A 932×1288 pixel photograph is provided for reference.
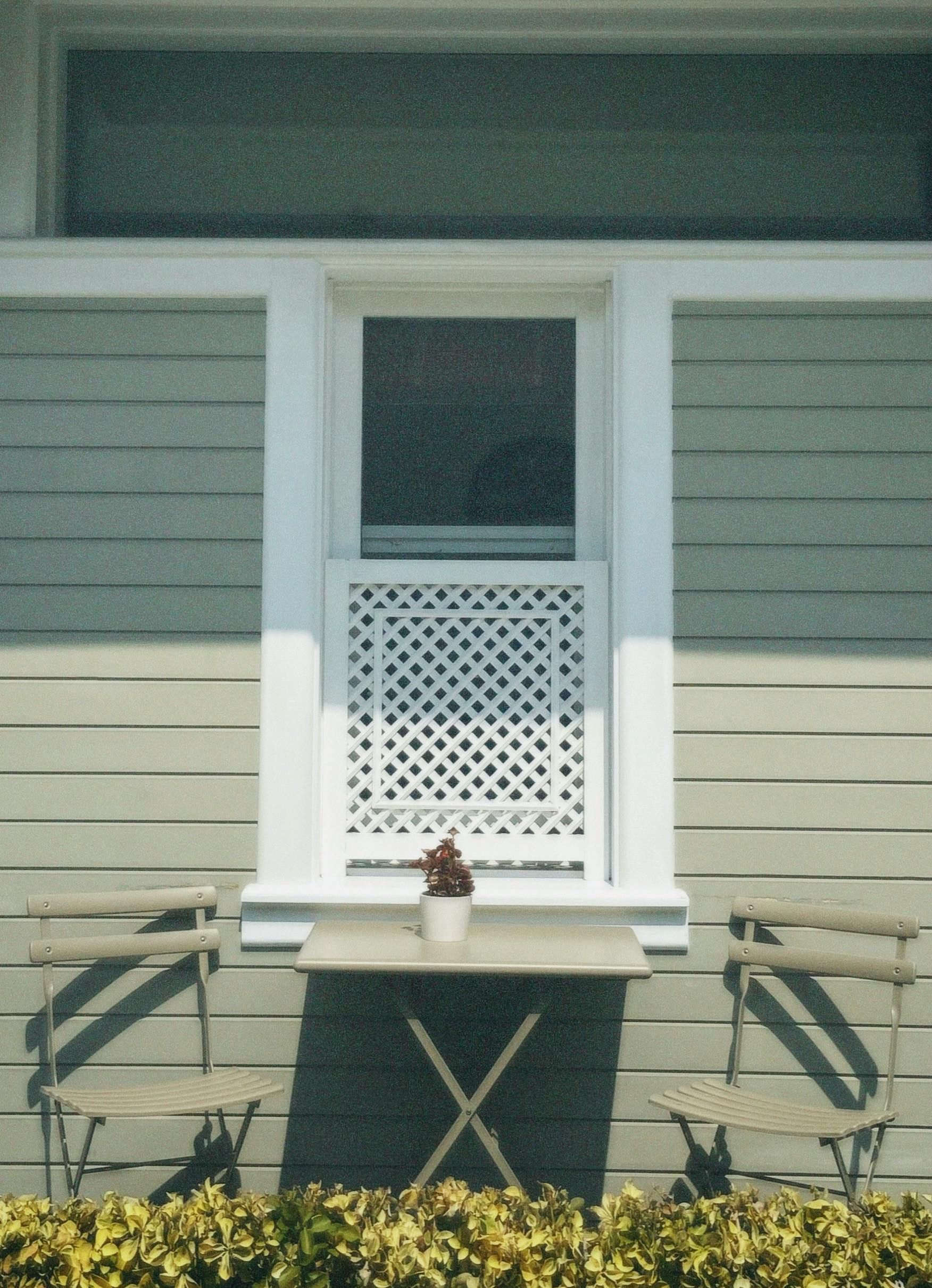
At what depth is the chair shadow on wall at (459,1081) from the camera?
331 cm

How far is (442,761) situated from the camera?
3.47 m

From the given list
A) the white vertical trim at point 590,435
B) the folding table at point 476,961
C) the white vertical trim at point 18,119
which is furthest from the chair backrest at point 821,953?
the white vertical trim at point 18,119

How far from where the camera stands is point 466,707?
137 inches

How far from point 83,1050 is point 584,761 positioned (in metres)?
1.63

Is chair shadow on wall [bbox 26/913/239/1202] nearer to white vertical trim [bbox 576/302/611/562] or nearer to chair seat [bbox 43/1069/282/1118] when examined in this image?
chair seat [bbox 43/1069/282/1118]

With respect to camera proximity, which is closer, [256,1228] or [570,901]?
[256,1228]

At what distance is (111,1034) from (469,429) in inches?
79.5

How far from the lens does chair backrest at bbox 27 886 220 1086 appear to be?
10.7 feet

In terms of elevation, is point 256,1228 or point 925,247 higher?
point 925,247

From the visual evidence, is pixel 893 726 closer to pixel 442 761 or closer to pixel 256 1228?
pixel 442 761

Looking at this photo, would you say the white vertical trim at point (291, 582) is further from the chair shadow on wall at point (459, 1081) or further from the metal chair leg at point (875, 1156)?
the metal chair leg at point (875, 1156)

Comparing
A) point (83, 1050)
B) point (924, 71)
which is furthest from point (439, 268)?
point (83, 1050)

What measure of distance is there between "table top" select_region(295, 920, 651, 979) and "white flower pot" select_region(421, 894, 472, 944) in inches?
0.8

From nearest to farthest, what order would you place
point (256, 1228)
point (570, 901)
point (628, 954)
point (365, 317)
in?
point (256, 1228)
point (628, 954)
point (570, 901)
point (365, 317)
